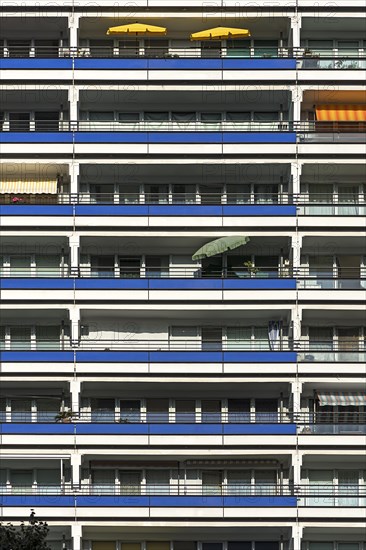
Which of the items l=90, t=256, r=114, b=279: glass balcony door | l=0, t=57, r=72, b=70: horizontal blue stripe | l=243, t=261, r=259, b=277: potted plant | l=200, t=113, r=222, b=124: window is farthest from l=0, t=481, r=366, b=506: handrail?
l=0, t=57, r=72, b=70: horizontal blue stripe

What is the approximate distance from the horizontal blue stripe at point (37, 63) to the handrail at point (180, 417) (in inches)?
667

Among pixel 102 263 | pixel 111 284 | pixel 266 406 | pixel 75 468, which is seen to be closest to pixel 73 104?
pixel 102 263

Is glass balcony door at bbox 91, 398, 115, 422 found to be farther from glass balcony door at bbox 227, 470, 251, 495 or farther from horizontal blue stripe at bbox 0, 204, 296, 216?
horizontal blue stripe at bbox 0, 204, 296, 216

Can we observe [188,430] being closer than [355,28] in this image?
Yes

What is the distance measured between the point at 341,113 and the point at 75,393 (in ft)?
63.7

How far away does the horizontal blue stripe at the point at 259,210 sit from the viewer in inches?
3182

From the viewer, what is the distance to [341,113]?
83.2 meters

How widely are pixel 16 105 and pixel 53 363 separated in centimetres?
1375

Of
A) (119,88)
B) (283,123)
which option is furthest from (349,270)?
(119,88)

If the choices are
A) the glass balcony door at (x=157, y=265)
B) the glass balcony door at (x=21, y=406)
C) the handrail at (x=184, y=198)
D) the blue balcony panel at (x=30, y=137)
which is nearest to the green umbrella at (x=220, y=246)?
the handrail at (x=184, y=198)

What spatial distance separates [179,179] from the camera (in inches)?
3290

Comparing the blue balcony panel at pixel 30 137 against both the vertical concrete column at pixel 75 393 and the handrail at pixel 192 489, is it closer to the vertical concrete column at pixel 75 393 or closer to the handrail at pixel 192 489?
the vertical concrete column at pixel 75 393

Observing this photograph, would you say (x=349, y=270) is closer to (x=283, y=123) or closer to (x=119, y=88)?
(x=283, y=123)

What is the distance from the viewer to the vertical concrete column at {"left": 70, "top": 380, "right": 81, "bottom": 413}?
79.1 metres
